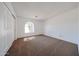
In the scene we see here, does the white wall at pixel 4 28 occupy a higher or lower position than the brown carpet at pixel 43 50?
higher

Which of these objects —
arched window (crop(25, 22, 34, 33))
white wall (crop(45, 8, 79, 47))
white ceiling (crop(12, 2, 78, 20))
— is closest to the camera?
white ceiling (crop(12, 2, 78, 20))

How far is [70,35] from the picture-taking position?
13.1ft

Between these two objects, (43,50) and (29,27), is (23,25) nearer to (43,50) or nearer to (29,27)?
(29,27)

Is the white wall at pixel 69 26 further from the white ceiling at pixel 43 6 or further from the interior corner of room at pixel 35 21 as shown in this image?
the white ceiling at pixel 43 6

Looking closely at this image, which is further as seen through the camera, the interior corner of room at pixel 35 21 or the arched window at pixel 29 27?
the arched window at pixel 29 27

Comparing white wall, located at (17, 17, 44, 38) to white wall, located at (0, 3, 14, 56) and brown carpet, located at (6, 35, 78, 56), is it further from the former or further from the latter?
white wall, located at (0, 3, 14, 56)

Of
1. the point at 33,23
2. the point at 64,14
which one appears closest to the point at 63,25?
the point at 64,14

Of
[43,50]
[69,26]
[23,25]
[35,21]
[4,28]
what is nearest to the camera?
[4,28]

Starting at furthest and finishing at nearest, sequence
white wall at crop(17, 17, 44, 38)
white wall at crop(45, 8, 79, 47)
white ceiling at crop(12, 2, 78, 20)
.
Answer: white wall at crop(17, 17, 44, 38), white wall at crop(45, 8, 79, 47), white ceiling at crop(12, 2, 78, 20)

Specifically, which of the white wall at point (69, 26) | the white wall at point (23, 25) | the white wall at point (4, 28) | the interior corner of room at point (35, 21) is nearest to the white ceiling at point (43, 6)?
the interior corner of room at point (35, 21)

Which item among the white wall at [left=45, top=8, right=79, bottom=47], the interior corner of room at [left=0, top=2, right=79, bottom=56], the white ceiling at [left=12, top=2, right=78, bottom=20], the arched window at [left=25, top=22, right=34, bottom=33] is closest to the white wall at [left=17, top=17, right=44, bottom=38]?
the interior corner of room at [left=0, top=2, right=79, bottom=56]

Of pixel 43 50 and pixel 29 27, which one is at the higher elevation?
pixel 29 27

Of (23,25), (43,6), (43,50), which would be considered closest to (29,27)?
(23,25)

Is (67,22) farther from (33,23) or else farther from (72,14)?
(33,23)
